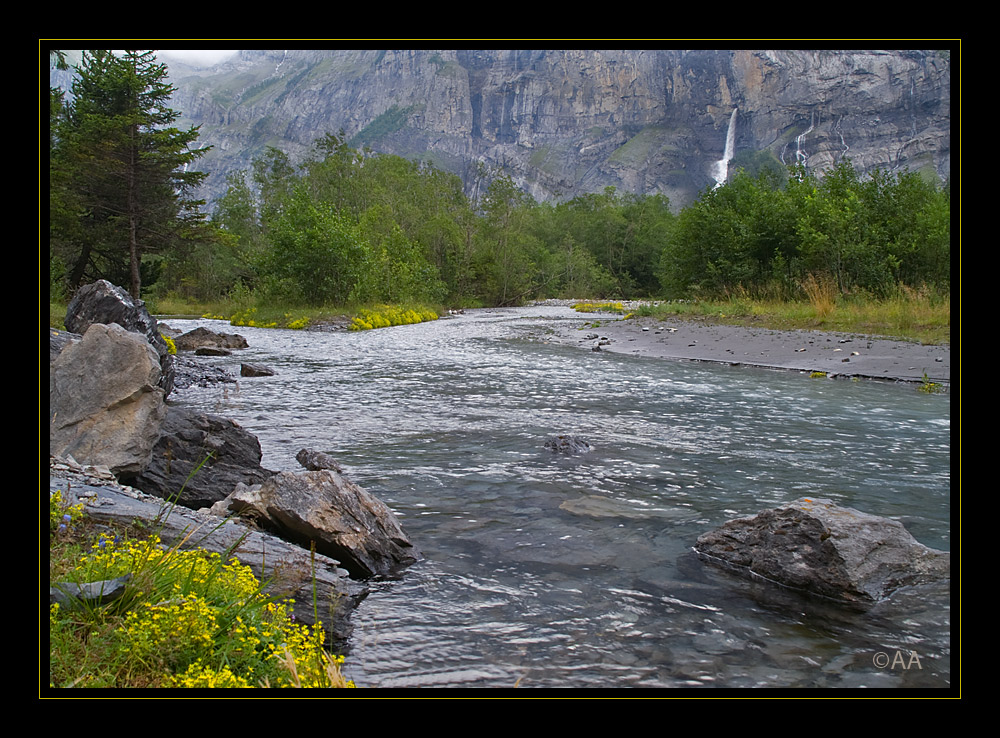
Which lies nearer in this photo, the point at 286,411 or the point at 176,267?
the point at 286,411

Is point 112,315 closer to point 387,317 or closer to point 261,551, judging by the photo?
point 261,551

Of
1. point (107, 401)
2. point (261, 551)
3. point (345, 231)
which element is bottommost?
point (261, 551)

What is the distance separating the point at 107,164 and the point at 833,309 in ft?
101

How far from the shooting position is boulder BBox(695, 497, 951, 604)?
197 inches

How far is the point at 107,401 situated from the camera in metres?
6.73

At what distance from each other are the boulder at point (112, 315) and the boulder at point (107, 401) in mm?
5834

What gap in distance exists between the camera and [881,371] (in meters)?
16.2

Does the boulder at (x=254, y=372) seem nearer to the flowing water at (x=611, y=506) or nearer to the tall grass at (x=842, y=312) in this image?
the flowing water at (x=611, y=506)

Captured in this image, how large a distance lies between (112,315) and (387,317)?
27.3 metres

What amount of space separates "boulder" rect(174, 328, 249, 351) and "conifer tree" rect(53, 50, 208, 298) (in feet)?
30.0

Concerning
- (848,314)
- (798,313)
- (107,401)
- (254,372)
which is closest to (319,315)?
(254,372)

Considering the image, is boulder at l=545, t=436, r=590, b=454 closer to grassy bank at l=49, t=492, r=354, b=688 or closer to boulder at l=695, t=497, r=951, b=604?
boulder at l=695, t=497, r=951, b=604
